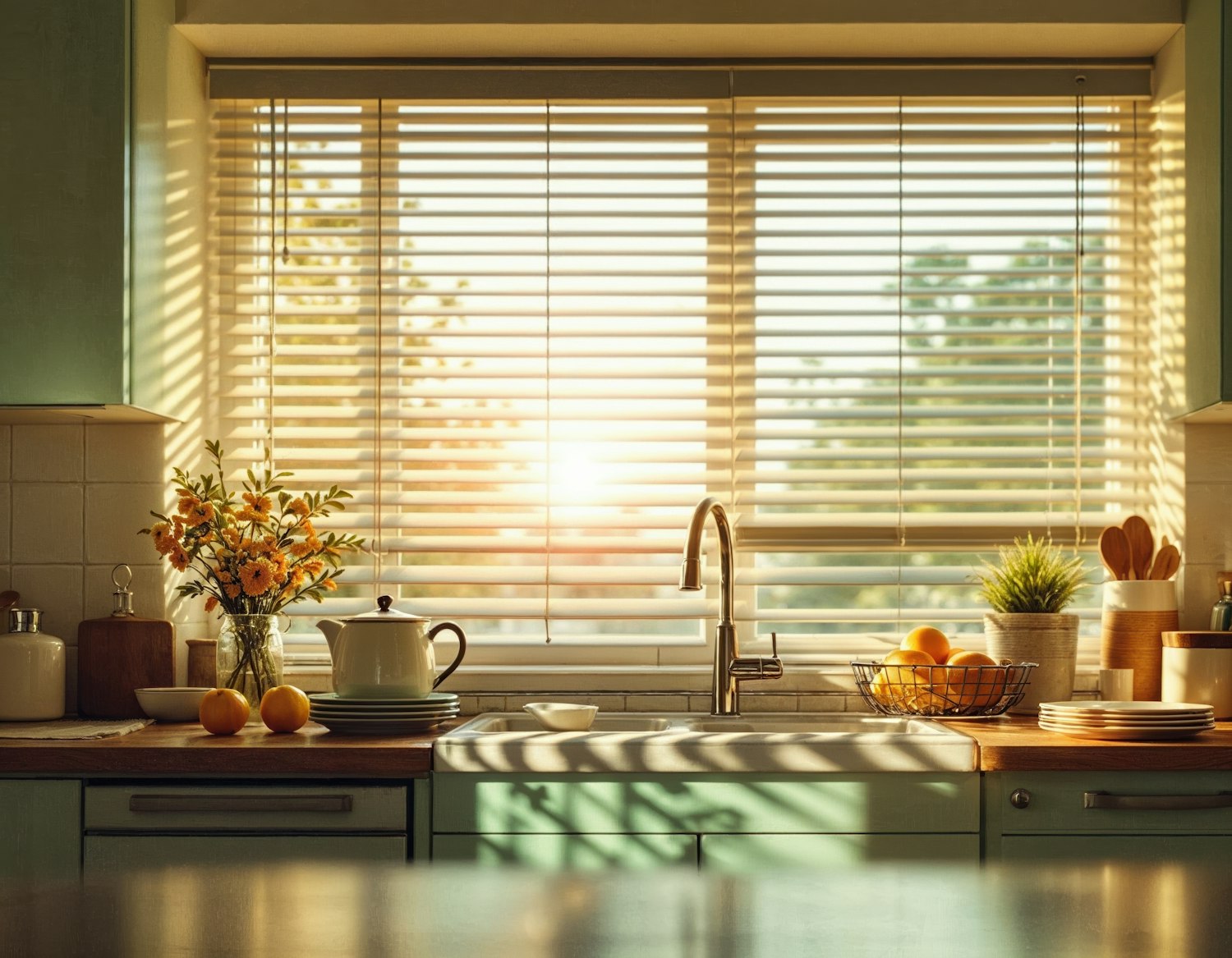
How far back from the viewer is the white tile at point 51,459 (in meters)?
2.74

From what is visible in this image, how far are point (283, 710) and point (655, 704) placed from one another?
0.80 m

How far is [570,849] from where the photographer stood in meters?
2.13

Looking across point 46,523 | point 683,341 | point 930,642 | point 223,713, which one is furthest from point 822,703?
point 46,523

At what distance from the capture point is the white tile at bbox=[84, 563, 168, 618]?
8.92 feet

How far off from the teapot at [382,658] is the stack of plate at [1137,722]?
44.9 inches

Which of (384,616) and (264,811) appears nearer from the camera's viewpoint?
(264,811)

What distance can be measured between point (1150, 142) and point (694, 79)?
3.31 ft

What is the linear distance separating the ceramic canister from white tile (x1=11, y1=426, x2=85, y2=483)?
7.28ft

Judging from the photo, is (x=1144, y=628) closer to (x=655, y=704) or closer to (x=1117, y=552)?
(x=1117, y=552)

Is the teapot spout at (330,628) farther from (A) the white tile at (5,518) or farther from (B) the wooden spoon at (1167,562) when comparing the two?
(B) the wooden spoon at (1167,562)

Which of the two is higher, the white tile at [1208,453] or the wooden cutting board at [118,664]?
the white tile at [1208,453]

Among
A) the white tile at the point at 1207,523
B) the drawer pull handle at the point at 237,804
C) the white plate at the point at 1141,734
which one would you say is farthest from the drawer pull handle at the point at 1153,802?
the drawer pull handle at the point at 237,804

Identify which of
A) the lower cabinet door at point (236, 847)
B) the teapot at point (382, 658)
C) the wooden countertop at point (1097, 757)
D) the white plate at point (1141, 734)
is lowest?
the lower cabinet door at point (236, 847)

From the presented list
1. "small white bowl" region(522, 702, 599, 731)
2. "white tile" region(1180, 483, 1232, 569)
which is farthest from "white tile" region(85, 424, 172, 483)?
"white tile" region(1180, 483, 1232, 569)
